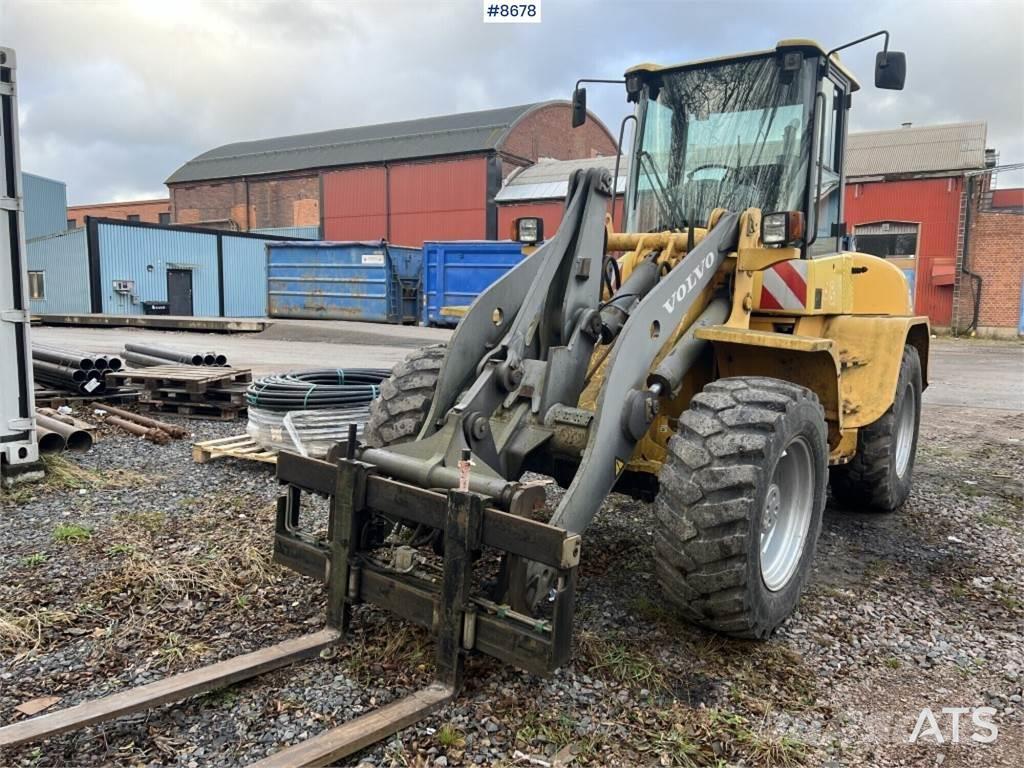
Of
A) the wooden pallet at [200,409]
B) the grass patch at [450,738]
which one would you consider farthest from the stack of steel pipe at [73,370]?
the grass patch at [450,738]

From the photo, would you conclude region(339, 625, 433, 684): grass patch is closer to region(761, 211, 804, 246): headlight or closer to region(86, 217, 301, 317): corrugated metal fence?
region(761, 211, 804, 246): headlight

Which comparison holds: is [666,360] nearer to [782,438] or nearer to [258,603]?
[782,438]

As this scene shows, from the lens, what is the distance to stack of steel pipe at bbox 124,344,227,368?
32.2 ft

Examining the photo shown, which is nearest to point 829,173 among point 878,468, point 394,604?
point 878,468

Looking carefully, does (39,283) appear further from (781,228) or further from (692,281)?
(781,228)

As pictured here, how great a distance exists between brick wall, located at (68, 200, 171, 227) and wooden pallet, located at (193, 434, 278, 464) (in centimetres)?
5050

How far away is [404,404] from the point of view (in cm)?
396

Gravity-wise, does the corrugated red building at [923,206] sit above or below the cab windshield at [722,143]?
above

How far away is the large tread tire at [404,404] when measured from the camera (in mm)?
3887

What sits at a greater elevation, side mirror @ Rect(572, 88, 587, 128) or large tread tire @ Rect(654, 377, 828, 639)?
side mirror @ Rect(572, 88, 587, 128)

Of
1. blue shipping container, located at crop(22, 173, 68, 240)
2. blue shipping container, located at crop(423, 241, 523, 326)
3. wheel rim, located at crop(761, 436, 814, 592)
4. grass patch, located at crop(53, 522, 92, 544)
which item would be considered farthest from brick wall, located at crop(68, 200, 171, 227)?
wheel rim, located at crop(761, 436, 814, 592)

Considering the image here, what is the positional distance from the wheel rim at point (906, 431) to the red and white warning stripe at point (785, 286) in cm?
193

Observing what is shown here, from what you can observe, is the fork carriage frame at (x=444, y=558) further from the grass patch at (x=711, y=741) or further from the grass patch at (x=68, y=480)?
the grass patch at (x=68, y=480)

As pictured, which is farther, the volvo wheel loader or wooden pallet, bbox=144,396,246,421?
wooden pallet, bbox=144,396,246,421
